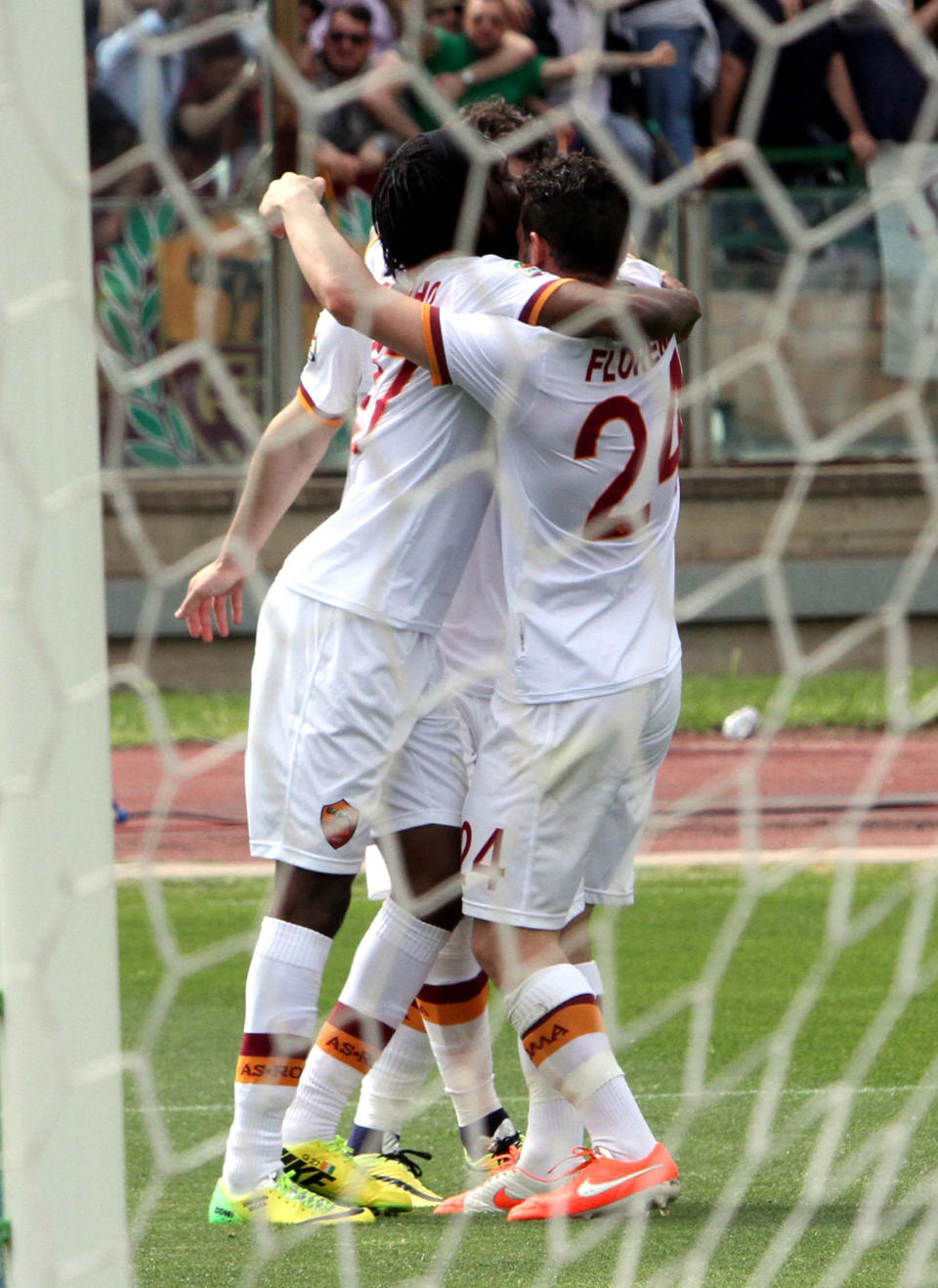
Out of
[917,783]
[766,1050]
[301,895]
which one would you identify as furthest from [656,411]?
[917,783]

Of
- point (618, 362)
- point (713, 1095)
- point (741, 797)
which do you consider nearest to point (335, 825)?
point (618, 362)

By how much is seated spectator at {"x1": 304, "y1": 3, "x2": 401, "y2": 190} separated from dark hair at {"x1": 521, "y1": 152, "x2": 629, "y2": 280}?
5.56m

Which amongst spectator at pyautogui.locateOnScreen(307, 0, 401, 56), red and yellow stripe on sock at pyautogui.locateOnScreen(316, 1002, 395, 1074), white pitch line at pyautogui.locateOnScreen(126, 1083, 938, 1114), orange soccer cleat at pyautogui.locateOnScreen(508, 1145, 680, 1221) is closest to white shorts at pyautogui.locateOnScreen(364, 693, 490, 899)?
red and yellow stripe on sock at pyautogui.locateOnScreen(316, 1002, 395, 1074)

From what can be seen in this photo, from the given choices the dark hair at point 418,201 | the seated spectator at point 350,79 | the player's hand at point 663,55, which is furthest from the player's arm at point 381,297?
the player's hand at point 663,55

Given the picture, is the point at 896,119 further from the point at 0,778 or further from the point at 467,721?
the point at 0,778

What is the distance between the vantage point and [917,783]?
905 centimetres

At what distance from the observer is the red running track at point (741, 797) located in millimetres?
7727

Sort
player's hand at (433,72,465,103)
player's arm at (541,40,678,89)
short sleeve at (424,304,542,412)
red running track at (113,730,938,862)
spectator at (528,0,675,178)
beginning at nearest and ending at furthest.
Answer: short sleeve at (424,304,542,412)
player's hand at (433,72,465,103)
player's arm at (541,40,678,89)
spectator at (528,0,675,178)
red running track at (113,730,938,862)

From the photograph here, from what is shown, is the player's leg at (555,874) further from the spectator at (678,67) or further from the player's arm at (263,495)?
the spectator at (678,67)

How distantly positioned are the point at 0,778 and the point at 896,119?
22.4 ft

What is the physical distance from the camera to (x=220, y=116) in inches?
423

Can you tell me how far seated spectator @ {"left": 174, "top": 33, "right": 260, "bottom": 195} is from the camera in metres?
10.2

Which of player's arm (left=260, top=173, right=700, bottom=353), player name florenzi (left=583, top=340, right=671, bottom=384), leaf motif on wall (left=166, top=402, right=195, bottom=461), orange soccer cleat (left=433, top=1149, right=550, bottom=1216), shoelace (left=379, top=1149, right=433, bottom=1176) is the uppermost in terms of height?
player's arm (left=260, top=173, right=700, bottom=353)

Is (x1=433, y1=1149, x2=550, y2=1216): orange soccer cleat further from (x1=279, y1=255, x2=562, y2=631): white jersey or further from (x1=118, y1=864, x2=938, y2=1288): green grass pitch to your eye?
(x1=279, y1=255, x2=562, y2=631): white jersey
